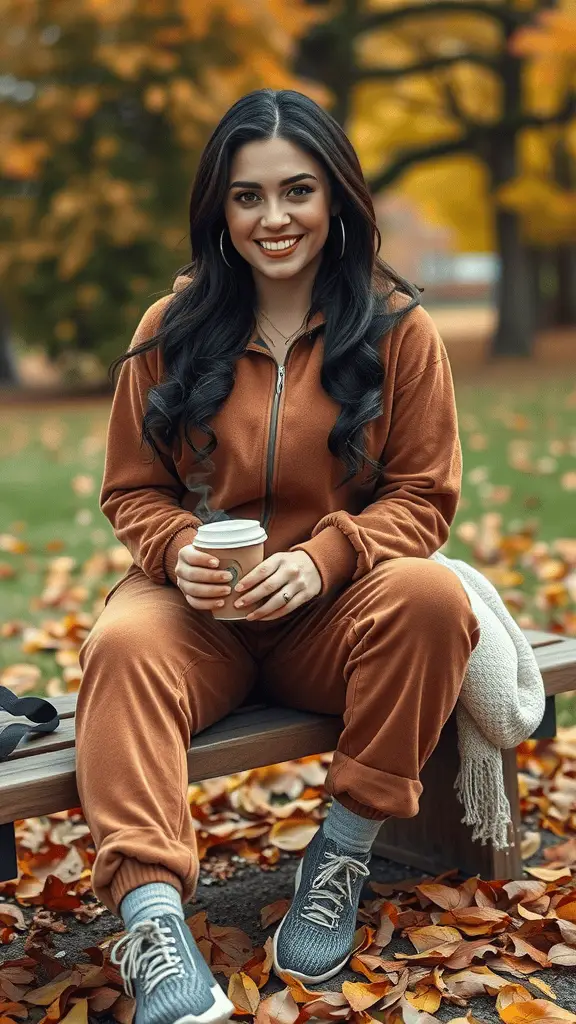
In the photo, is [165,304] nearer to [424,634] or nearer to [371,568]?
[371,568]

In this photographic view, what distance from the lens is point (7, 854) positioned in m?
2.40

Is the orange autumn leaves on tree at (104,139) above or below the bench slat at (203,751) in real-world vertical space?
above

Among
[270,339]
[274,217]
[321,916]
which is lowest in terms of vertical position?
[321,916]

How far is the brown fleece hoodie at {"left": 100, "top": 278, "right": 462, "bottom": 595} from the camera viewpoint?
2.82m

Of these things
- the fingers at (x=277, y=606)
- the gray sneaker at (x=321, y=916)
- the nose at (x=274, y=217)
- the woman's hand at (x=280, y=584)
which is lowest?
A: the gray sneaker at (x=321, y=916)

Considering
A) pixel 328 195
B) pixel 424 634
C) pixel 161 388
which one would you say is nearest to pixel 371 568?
pixel 424 634

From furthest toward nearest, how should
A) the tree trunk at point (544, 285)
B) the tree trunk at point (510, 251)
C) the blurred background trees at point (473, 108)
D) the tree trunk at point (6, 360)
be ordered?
1. the tree trunk at point (544, 285)
2. the tree trunk at point (510, 251)
3. the tree trunk at point (6, 360)
4. the blurred background trees at point (473, 108)

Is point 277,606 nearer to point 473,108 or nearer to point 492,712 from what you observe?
point 492,712

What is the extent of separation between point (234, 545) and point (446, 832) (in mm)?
1025

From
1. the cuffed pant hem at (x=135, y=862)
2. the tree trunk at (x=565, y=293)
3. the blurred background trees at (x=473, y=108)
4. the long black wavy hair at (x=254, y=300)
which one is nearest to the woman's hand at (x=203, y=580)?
the long black wavy hair at (x=254, y=300)

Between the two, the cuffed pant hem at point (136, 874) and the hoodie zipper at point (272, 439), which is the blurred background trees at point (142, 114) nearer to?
the hoodie zipper at point (272, 439)

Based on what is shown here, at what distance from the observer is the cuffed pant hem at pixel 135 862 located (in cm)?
224

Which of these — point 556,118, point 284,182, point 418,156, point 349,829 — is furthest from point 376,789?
point 556,118

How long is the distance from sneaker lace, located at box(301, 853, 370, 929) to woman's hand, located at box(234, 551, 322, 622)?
0.51 meters
